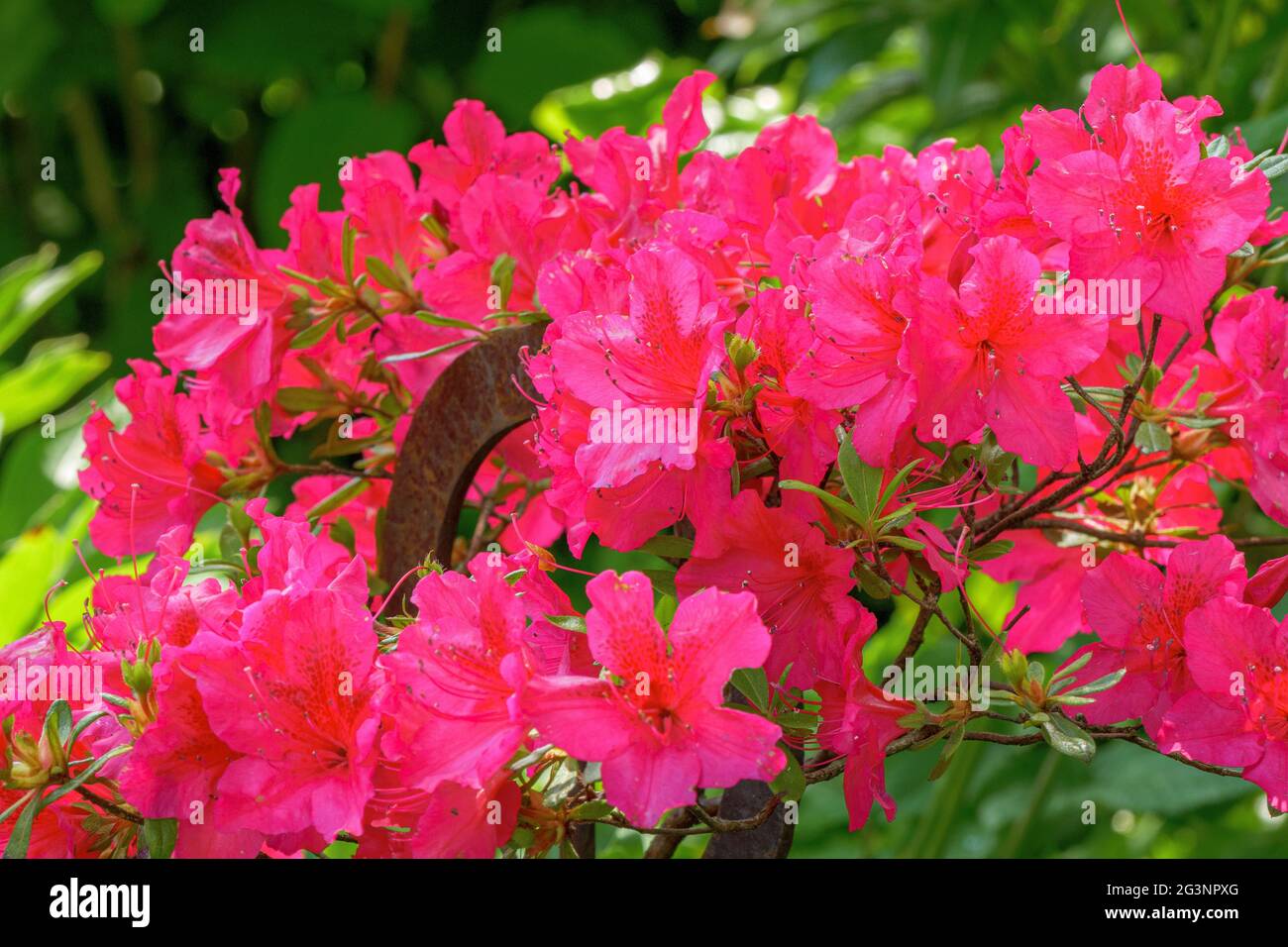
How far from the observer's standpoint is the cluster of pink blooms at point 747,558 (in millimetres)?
401

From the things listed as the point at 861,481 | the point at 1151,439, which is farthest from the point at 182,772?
the point at 1151,439

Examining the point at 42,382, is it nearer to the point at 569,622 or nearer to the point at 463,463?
the point at 463,463

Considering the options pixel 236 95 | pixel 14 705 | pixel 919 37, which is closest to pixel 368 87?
pixel 236 95

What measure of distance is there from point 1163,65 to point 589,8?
2.70 ft

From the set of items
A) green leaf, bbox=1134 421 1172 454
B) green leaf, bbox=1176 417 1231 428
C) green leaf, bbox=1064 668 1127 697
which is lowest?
green leaf, bbox=1064 668 1127 697

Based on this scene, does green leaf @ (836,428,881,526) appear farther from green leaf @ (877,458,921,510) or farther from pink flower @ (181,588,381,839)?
pink flower @ (181,588,381,839)

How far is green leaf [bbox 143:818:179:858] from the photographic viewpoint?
0.43m

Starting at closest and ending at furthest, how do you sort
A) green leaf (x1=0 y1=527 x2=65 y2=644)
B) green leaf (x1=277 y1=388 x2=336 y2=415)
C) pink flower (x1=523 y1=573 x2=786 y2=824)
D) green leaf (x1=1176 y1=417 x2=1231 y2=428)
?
1. pink flower (x1=523 y1=573 x2=786 y2=824)
2. green leaf (x1=1176 y1=417 x2=1231 y2=428)
3. green leaf (x1=277 y1=388 x2=336 y2=415)
4. green leaf (x1=0 y1=527 x2=65 y2=644)

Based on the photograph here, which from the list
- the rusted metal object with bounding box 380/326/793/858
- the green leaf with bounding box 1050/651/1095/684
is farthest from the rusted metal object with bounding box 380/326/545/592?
the green leaf with bounding box 1050/651/1095/684

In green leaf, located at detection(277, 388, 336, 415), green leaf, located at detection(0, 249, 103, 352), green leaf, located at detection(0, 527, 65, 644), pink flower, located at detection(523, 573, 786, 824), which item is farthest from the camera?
green leaf, located at detection(0, 249, 103, 352)

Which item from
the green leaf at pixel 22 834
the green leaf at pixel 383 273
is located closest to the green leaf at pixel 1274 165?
the green leaf at pixel 383 273

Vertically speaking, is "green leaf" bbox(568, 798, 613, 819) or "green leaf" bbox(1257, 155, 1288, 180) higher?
"green leaf" bbox(1257, 155, 1288, 180)

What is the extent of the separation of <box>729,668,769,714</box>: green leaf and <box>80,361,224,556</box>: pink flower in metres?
0.27
